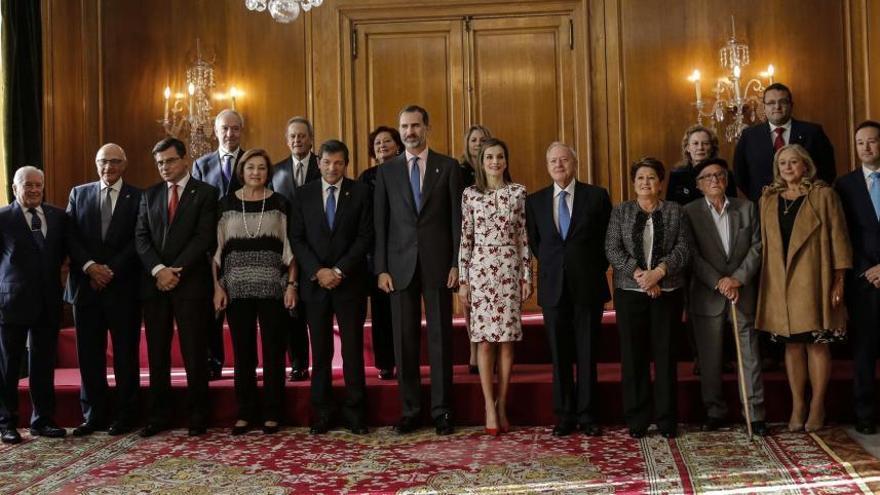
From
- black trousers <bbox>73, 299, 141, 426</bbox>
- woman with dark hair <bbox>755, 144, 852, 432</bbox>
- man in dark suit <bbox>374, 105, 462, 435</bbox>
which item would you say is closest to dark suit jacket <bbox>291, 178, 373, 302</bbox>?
man in dark suit <bbox>374, 105, 462, 435</bbox>

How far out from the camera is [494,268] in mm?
5023

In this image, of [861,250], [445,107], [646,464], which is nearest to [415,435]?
[646,464]

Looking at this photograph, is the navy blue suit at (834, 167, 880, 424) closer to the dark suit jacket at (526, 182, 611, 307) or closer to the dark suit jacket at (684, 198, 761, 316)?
the dark suit jacket at (684, 198, 761, 316)

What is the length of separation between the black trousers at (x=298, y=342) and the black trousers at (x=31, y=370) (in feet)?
4.46

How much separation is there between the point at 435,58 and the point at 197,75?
204cm

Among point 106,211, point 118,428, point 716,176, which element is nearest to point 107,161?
point 106,211

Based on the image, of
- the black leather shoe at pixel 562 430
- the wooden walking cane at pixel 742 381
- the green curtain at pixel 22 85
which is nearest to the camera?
the wooden walking cane at pixel 742 381

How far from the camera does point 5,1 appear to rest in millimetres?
6578

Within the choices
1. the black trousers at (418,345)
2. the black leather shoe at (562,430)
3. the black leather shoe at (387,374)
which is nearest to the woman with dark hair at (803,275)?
the black leather shoe at (562,430)

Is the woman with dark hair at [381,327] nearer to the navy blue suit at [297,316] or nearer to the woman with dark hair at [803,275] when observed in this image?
the navy blue suit at [297,316]

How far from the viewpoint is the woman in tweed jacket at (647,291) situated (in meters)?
4.90

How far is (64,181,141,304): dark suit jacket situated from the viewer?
5.36 meters

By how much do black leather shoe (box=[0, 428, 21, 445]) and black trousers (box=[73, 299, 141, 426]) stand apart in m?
0.38

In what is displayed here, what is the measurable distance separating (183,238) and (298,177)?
2.76ft
